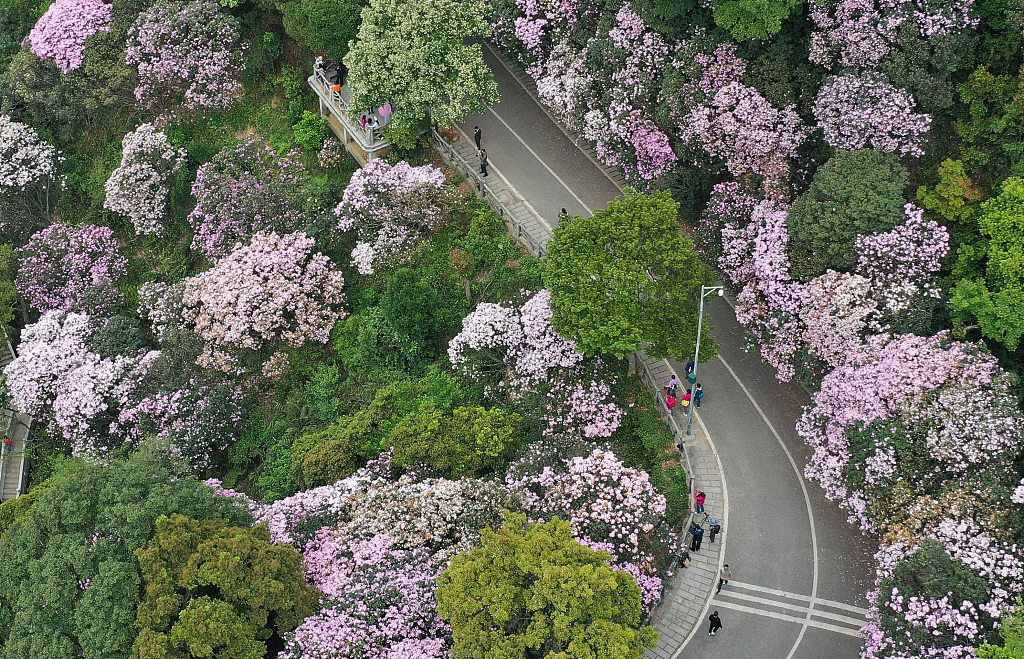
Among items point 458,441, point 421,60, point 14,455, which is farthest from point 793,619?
point 14,455

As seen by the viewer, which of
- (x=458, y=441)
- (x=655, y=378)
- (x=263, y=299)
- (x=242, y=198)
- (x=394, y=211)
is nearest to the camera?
(x=458, y=441)

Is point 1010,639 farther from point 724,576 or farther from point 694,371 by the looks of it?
point 694,371

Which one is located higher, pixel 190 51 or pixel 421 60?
pixel 421 60

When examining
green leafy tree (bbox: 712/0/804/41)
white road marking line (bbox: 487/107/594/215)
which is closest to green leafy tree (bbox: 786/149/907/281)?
green leafy tree (bbox: 712/0/804/41)

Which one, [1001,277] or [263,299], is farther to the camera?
[263,299]

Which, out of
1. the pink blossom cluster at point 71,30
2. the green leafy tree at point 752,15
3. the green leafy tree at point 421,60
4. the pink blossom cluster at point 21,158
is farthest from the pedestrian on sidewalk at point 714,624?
the pink blossom cluster at point 71,30

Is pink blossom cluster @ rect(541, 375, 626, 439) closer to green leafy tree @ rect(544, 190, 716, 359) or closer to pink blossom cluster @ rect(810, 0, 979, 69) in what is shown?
green leafy tree @ rect(544, 190, 716, 359)

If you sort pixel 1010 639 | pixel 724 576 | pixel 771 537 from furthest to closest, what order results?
pixel 771 537 < pixel 724 576 < pixel 1010 639

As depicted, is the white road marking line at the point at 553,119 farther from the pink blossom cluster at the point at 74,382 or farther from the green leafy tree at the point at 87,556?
the green leafy tree at the point at 87,556
